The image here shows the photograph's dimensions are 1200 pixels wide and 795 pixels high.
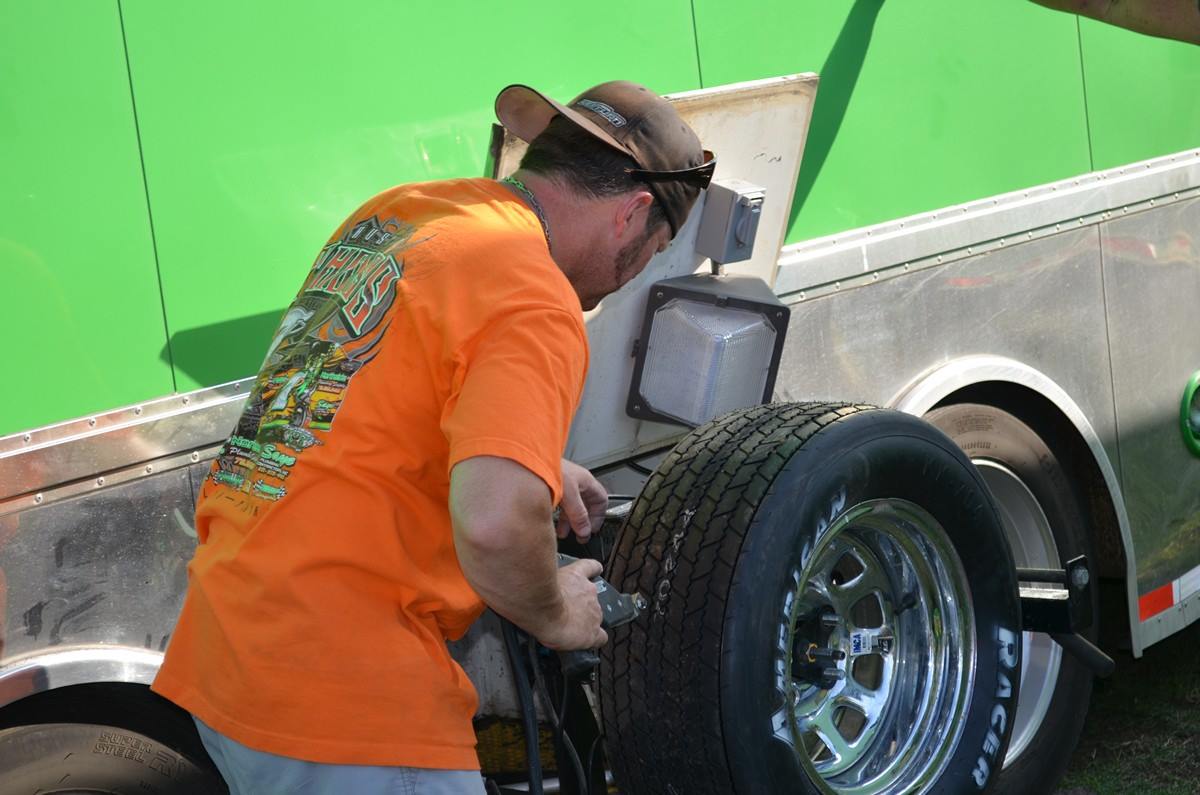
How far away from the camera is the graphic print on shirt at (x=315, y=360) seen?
6.93 feet

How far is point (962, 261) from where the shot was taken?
150 inches

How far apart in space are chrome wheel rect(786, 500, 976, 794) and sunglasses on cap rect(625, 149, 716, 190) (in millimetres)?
835

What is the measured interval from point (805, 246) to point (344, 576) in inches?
67.8

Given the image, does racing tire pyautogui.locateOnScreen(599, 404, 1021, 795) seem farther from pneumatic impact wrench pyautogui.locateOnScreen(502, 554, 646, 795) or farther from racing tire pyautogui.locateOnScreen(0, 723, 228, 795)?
racing tire pyautogui.locateOnScreen(0, 723, 228, 795)

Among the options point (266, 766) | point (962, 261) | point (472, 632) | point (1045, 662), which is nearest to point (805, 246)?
point (962, 261)

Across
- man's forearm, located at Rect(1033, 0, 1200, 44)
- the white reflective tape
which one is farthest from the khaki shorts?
the white reflective tape

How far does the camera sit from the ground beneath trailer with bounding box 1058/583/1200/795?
429 centimetres

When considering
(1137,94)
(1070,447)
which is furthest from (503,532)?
(1137,94)

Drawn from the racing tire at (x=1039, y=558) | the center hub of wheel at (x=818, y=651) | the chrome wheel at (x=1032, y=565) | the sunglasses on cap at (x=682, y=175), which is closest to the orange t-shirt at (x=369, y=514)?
the sunglasses on cap at (x=682, y=175)

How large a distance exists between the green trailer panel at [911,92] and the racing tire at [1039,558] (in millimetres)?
744

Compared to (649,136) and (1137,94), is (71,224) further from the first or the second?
(1137,94)

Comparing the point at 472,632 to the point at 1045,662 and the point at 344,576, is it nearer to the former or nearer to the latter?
the point at 344,576

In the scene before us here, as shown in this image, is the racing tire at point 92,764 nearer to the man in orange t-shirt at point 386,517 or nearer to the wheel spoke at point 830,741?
the man in orange t-shirt at point 386,517

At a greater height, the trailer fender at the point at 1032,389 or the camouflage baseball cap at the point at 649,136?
the camouflage baseball cap at the point at 649,136
